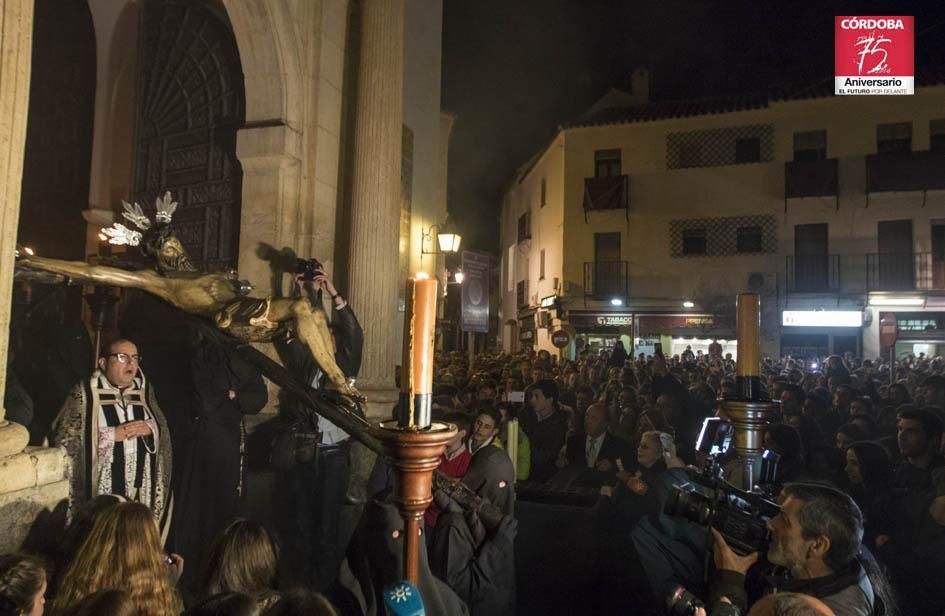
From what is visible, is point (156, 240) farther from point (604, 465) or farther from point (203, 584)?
point (604, 465)

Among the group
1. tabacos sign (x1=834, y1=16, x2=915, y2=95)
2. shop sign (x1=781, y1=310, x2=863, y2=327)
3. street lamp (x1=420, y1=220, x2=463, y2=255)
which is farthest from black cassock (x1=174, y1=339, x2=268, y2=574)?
shop sign (x1=781, y1=310, x2=863, y2=327)

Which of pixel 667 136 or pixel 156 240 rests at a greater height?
pixel 667 136

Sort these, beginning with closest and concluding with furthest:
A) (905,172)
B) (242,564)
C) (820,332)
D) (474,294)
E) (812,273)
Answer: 1. (242,564)
2. (474,294)
3. (905,172)
4. (812,273)
5. (820,332)

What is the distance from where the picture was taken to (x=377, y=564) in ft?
10.0

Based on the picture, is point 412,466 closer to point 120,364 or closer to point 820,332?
point 120,364

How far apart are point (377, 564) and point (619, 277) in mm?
24649

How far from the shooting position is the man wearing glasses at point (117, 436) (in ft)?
12.1

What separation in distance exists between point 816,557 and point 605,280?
2507 cm

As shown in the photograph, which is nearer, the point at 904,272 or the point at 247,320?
the point at 247,320

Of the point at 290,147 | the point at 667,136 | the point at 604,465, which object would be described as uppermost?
the point at 667,136

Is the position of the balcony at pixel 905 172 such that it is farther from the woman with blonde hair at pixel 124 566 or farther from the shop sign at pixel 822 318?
the woman with blonde hair at pixel 124 566

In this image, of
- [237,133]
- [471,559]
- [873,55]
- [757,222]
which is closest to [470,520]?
[471,559]

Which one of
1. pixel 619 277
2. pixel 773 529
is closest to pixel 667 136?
pixel 619 277

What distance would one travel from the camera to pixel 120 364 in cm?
380
